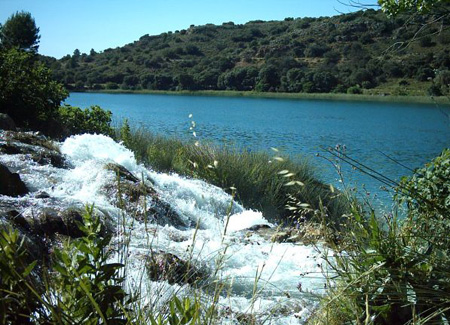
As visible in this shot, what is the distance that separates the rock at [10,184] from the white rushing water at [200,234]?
303mm

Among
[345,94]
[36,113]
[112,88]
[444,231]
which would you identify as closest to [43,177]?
[36,113]

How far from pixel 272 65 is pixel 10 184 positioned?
44.7m

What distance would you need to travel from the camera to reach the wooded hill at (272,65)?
134 ft

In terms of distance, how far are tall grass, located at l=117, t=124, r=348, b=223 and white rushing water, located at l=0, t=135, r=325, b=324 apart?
0.45 metres

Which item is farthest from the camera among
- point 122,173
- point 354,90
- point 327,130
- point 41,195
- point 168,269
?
point 354,90

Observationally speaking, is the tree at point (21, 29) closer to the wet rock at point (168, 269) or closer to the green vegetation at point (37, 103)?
the green vegetation at point (37, 103)

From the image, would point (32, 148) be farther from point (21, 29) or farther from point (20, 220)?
point (21, 29)

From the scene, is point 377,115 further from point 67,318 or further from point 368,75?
point 67,318

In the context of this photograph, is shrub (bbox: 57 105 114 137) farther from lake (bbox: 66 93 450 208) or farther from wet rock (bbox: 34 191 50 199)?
wet rock (bbox: 34 191 50 199)

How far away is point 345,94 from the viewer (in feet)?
140

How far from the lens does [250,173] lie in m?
8.39

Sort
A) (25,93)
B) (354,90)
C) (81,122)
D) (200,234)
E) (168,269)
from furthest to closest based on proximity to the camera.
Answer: (354,90), (81,122), (25,93), (200,234), (168,269)

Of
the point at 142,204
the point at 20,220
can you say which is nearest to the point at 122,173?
the point at 142,204

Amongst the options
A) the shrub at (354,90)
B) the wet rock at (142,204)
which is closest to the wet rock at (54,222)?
the wet rock at (142,204)
